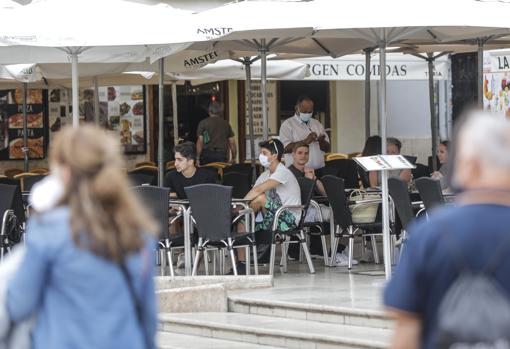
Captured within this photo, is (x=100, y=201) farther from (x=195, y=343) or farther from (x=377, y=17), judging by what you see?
(x=377, y=17)

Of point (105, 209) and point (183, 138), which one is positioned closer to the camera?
point (105, 209)

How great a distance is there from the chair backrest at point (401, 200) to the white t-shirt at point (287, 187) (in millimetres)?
955

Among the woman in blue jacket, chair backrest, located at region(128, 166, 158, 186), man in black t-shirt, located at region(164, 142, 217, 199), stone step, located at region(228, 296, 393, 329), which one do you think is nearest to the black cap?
man in black t-shirt, located at region(164, 142, 217, 199)

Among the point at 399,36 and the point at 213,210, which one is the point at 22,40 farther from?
the point at 399,36

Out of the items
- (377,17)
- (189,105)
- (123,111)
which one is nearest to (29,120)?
(123,111)

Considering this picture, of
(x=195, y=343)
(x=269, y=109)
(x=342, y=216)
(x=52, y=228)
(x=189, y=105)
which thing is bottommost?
(x=195, y=343)

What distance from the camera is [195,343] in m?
10.3

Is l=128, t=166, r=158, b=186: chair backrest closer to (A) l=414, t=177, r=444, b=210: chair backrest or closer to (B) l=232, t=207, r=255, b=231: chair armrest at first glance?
(B) l=232, t=207, r=255, b=231: chair armrest

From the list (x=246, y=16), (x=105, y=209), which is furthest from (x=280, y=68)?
(x=105, y=209)

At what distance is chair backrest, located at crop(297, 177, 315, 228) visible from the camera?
42.0 ft

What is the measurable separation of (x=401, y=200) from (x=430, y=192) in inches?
15.8

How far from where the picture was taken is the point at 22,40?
40.0ft

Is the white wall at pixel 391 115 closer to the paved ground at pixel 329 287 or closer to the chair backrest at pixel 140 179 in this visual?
the chair backrest at pixel 140 179

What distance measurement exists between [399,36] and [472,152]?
29.1ft
